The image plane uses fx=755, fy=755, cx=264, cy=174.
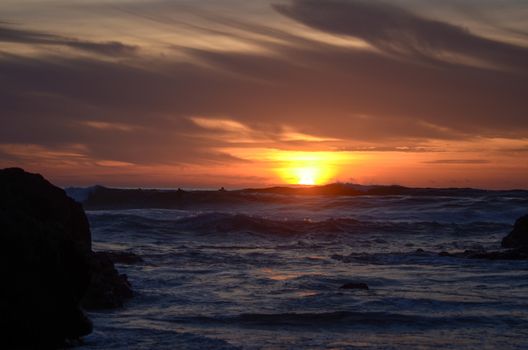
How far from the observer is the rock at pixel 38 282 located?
727 centimetres

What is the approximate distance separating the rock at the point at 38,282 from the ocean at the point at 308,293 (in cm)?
61

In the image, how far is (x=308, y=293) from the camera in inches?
487

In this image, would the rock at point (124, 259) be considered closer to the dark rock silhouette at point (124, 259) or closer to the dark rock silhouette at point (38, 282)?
the dark rock silhouette at point (124, 259)

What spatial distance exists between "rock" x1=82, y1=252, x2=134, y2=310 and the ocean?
0.71 feet

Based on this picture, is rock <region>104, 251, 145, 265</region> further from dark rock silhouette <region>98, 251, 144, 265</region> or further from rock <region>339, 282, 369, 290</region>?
rock <region>339, 282, 369, 290</region>

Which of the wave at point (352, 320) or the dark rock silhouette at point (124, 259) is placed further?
the dark rock silhouette at point (124, 259)

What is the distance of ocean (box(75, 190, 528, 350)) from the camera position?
905 cm

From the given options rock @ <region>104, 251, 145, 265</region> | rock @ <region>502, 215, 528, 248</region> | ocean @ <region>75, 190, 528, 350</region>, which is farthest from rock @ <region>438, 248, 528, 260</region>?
rock @ <region>104, 251, 145, 265</region>

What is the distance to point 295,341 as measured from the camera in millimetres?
8805

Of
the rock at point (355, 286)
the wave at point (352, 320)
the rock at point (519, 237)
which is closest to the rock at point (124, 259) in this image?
the rock at point (355, 286)

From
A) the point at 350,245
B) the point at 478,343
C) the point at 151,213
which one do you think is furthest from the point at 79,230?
the point at 151,213

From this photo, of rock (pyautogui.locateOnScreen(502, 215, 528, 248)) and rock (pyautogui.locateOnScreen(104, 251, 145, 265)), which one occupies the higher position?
rock (pyautogui.locateOnScreen(502, 215, 528, 248))

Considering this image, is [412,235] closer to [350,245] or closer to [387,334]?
[350,245]

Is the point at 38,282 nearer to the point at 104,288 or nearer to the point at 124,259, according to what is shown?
the point at 104,288
